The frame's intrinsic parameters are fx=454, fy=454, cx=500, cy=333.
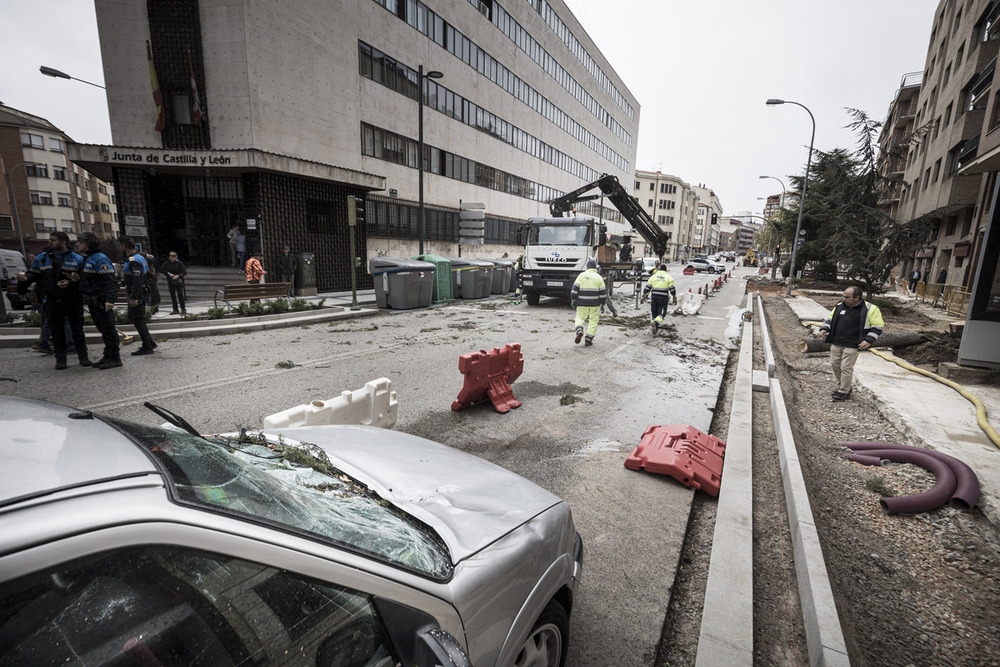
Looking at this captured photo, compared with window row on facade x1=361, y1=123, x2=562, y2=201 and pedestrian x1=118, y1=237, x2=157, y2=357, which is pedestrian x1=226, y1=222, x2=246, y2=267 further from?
pedestrian x1=118, y1=237, x2=157, y2=357

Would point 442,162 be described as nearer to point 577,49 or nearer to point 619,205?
point 619,205

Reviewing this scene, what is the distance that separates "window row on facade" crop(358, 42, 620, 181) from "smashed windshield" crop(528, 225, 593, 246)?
10972 millimetres

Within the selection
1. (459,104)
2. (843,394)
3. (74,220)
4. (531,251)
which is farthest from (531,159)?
(74,220)

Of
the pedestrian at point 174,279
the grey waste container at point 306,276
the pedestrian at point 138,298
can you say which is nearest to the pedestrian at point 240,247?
the grey waste container at point 306,276

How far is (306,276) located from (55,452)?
17.2m

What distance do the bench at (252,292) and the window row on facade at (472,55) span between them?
14602mm

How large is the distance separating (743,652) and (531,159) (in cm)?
3678

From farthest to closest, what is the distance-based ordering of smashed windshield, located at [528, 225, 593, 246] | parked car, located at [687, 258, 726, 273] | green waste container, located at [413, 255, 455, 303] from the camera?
parked car, located at [687, 258, 726, 273]
green waste container, located at [413, 255, 455, 303]
smashed windshield, located at [528, 225, 593, 246]

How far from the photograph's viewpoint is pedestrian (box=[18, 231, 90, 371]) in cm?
669

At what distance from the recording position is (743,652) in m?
2.29

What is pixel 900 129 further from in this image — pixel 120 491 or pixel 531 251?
pixel 120 491

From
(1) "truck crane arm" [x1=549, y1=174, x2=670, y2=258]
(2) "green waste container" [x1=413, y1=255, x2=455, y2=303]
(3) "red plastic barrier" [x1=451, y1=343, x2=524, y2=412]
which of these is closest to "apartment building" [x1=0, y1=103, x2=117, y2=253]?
(2) "green waste container" [x1=413, y1=255, x2=455, y2=303]

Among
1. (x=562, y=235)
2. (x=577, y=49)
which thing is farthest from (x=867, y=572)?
(x=577, y=49)

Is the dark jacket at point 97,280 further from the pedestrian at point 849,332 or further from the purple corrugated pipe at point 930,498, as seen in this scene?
the pedestrian at point 849,332
